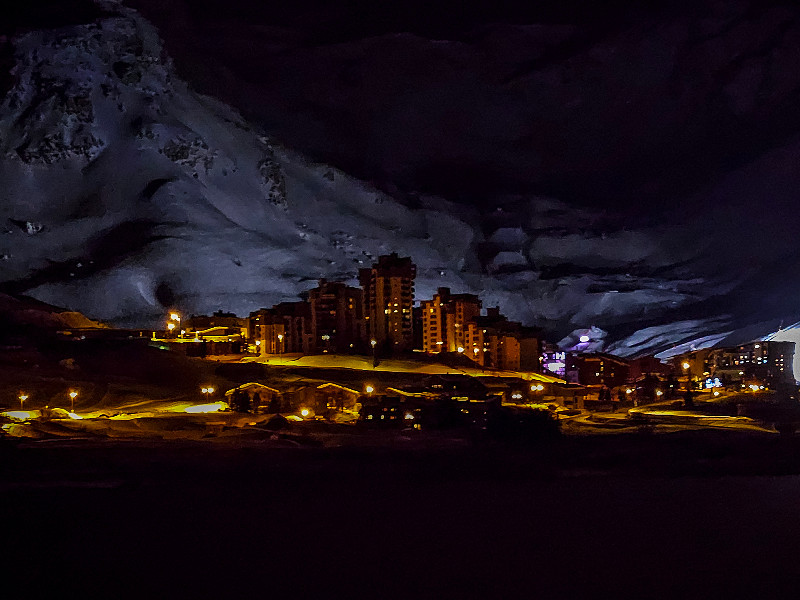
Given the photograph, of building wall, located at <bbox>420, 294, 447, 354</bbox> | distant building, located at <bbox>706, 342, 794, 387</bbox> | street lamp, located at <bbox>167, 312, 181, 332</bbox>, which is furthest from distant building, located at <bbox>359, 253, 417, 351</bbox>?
distant building, located at <bbox>706, 342, 794, 387</bbox>

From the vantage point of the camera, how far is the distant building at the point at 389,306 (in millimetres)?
38812

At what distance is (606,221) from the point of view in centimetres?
5991

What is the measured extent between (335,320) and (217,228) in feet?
42.9

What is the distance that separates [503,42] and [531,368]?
4790cm

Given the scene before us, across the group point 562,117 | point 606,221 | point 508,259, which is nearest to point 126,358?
point 508,259

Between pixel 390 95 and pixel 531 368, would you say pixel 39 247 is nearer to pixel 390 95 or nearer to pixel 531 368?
pixel 531 368

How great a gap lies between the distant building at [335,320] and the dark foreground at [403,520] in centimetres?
2084

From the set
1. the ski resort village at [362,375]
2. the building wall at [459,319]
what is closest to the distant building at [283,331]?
the ski resort village at [362,375]

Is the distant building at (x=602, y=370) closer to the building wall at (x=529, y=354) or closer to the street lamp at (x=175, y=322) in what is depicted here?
the building wall at (x=529, y=354)

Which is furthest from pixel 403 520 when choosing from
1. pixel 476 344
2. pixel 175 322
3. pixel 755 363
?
pixel 175 322

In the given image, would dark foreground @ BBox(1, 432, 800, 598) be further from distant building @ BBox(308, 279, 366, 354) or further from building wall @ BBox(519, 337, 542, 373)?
distant building @ BBox(308, 279, 366, 354)

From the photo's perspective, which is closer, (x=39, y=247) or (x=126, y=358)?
(x=126, y=358)

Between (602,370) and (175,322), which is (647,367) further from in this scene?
(175,322)

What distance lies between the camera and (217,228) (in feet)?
155
